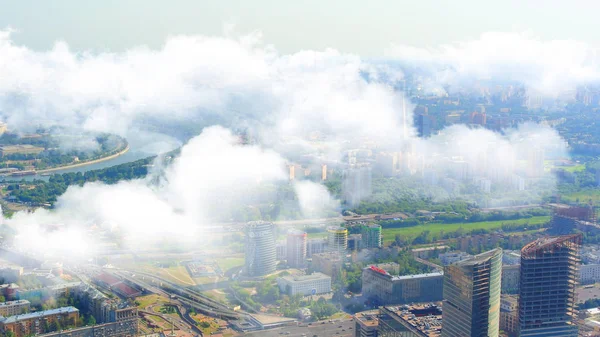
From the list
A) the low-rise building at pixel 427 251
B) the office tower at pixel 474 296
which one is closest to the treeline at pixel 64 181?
the low-rise building at pixel 427 251

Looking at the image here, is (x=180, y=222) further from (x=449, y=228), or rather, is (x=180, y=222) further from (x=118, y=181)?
(x=449, y=228)

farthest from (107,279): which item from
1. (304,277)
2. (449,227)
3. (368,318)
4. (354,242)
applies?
(449,227)

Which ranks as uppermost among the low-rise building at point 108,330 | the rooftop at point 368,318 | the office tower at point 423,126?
the office tower at point 423,126

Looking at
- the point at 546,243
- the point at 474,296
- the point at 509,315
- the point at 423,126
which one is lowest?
the point at 509,315

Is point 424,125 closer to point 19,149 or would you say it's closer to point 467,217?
point 467,217

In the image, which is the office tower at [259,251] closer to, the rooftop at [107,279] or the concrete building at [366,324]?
the rooftop at [107,279]

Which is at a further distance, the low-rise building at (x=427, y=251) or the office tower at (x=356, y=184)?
the office tower at (x=356, y=184)
